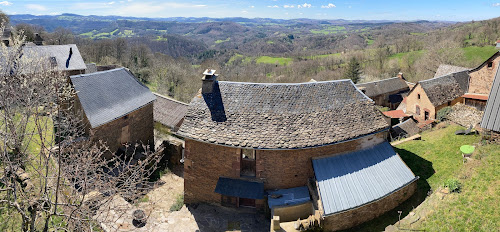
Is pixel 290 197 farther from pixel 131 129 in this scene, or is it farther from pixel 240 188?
pixel 131 129

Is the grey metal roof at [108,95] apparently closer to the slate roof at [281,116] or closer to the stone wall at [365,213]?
the slate roof at [281,116]

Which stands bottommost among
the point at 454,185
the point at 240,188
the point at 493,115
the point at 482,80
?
the point at 240,188

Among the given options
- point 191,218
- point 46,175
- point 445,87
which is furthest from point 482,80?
point 46,175

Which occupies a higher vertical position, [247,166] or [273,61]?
[273,61]

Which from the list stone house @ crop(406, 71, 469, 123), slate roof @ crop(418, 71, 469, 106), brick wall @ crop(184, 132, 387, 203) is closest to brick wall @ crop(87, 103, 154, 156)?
brick wall @ crop(184, 132, 387, 203)

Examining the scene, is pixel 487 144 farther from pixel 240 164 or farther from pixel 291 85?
pixel 240 164

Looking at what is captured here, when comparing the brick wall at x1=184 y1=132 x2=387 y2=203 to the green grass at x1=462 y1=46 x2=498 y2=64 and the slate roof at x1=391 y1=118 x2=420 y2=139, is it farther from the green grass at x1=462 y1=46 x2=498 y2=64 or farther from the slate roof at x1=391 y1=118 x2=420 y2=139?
the green grass at x1=462 y1=46 x2=498 y2=64

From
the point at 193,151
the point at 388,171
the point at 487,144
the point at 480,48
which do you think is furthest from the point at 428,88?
the point at 480,48
